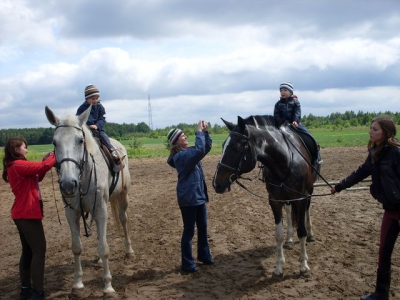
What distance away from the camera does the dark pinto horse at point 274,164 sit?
5.30m

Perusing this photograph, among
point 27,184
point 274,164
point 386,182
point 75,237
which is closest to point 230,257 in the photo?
point 274,164

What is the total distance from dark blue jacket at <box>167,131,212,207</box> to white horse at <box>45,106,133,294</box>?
40.2 inches

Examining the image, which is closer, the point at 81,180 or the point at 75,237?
the point at 81,180

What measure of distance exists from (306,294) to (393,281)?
1.16m

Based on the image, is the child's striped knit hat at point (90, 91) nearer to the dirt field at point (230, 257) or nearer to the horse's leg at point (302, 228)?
the dirt field at point (230, 257)

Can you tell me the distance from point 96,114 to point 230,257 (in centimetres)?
315

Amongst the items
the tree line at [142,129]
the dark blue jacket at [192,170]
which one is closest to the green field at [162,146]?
the tree line at [142,129]

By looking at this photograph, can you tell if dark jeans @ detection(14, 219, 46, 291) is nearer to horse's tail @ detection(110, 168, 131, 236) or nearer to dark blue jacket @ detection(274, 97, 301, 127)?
horse's tail @ detection(110, 168, 131, 236)

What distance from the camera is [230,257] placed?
21.4 ft

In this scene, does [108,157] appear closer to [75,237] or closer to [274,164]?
[75,237]

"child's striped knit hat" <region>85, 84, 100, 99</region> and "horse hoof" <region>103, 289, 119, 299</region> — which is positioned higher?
"child's striped knit hat" <region>85, 84, 100, 99</region>

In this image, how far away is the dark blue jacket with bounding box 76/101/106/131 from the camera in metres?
6.51

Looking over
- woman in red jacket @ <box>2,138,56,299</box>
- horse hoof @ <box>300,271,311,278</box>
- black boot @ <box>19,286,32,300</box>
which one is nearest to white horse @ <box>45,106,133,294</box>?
woman in red jacket @ <box>2,138,56,299</box>

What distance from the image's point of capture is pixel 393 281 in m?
5.18
